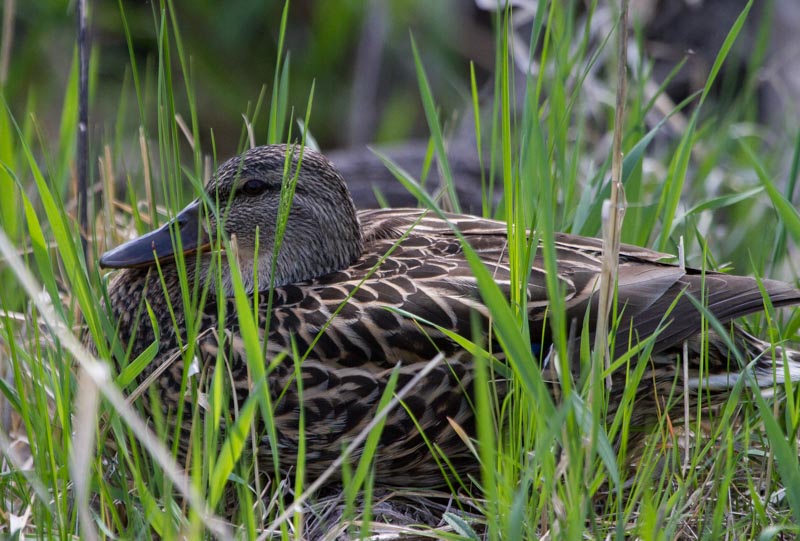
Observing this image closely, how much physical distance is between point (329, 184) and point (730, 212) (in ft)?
8.84

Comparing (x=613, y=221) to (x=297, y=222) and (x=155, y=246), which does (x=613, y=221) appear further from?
(x=155, y=246)

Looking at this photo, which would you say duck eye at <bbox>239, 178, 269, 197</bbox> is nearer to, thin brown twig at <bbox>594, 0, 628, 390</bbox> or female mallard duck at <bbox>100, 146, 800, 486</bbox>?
female mallard duck at <bbox>100, 146, 800, 486</bbox>

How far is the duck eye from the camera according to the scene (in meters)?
2.98

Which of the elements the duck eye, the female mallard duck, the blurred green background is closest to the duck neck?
the female mallard duck

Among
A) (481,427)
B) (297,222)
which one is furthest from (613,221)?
(297,222)

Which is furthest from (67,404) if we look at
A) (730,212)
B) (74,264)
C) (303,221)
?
(730,212)

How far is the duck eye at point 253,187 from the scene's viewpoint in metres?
2.98

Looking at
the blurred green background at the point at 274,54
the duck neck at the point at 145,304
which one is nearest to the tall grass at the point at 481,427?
the duck neck at the point at 145,304

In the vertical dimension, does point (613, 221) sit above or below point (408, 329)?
above

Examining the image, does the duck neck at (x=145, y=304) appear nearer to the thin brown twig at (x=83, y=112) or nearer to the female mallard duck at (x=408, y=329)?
the female mallard duck at (x=408, y=329)

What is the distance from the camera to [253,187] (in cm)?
300

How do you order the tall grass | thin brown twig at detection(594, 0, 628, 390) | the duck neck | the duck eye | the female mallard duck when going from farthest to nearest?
the duck eye, the duck neck, the female mallard duck, thin brown twig at detection(594, 0, 628, 390), the tall grass

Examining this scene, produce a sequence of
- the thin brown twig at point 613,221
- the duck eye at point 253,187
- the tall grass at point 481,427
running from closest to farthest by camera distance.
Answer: the tall grass at point 481,427
the thin brown twig at point 613,221
the duck eye at point 253,187

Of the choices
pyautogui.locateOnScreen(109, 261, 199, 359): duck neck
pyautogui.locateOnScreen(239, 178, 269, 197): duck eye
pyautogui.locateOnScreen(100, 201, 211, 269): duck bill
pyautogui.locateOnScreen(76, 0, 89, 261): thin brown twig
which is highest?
pyautogui.locateOnScreen(76, 0, 89, 261): thin brown twig
